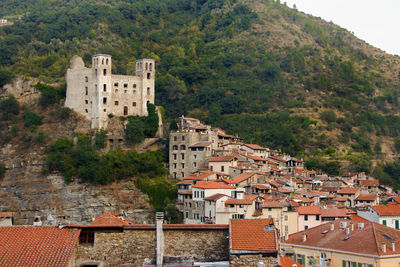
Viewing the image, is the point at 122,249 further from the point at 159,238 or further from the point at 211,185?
the point at 211,185

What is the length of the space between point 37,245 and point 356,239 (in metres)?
19.8

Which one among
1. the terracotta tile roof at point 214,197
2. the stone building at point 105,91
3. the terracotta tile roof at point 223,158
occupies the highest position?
the stone building at point 105,91

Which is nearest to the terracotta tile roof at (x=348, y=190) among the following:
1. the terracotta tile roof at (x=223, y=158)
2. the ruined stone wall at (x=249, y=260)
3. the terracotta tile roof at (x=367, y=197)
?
the terracotta tile roof at (x=367, y=197)

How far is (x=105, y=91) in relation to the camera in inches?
3292

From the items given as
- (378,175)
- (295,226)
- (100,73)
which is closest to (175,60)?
(100,73)

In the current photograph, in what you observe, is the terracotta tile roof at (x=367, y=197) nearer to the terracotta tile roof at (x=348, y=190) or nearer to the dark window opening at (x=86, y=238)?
the terracotta tile roof at (x=348, y=190)

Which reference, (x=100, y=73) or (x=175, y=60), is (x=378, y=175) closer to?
(x=100, y=73)

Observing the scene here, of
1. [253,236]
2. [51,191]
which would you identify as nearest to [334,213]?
[253,236]

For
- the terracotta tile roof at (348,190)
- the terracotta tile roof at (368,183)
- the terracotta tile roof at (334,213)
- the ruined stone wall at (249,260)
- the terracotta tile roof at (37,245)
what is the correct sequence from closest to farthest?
the terracotta tile roof at (37,245) < the ruined stone wall at (249,260) < the terracotta tile roof at (334,213) < the terracotta tile roof at (348,190) < the terracotta tile roof at (368,183)

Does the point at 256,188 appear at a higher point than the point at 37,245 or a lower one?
higher

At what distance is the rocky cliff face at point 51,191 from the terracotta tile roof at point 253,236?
5156cm

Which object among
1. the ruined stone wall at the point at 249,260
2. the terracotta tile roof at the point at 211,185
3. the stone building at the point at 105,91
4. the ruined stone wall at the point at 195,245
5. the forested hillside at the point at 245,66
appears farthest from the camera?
the forested hillside at the point at 245,66

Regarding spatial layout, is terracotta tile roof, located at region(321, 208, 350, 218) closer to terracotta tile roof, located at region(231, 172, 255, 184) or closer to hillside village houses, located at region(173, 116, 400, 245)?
hillside village houses, located at region(173, 116, 400, 245)

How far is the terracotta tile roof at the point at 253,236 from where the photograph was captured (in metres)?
20.7
